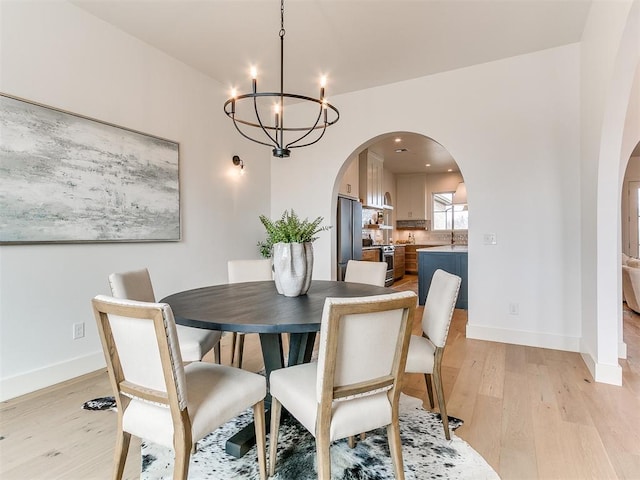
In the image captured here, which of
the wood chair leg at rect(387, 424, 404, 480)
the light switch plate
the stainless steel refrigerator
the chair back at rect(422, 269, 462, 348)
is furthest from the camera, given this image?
the stainless steel refrigerator

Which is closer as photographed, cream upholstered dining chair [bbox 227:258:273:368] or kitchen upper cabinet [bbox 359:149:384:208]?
cream upholstered dining chair [bbox 227:258:273:368]

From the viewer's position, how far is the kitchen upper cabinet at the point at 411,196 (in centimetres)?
955

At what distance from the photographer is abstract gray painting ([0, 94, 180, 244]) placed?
2303 millimetres

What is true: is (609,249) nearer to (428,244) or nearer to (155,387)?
(155,387)

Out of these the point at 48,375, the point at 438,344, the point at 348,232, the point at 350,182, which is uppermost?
the point at 350,182

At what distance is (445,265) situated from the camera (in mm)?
5141

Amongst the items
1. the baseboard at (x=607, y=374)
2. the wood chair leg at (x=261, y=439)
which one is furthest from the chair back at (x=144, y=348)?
the baseboard at (x=607, y=374)

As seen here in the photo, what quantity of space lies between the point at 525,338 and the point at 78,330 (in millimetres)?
3995

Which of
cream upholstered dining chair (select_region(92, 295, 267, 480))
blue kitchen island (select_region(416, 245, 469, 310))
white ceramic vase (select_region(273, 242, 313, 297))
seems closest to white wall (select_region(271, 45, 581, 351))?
blue kitchen island (select_region(416, 245, 469, 310))

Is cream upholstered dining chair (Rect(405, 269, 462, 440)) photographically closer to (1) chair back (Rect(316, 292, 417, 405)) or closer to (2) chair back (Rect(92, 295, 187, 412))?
(1) chair back (Rect(316, 292, 417, 405))

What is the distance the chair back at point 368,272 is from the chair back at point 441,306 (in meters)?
0.71

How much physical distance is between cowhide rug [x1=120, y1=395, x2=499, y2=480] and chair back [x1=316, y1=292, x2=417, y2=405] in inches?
20.3

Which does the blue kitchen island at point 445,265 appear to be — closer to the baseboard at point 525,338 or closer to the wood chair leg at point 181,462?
the baseboard at point 525,338

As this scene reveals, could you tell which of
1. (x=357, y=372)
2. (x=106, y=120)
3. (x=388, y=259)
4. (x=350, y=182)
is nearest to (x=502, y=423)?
(x=357, y=372)
